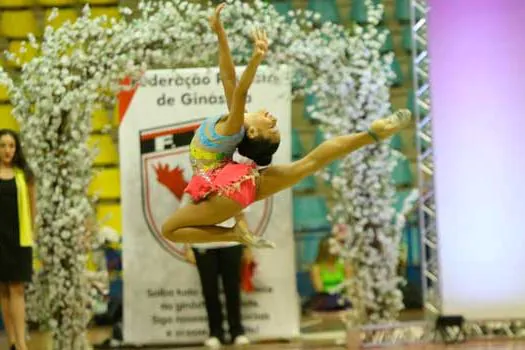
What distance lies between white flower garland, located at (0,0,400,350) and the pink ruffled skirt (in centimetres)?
189

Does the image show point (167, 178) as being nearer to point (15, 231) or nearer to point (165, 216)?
point (165, 216)

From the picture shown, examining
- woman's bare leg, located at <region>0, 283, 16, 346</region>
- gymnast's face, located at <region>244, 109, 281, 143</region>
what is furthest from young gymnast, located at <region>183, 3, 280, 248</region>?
woman's bare leg, located at <region>0, 283, 16, 346</region>

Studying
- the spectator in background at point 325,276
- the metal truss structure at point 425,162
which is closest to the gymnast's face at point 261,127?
the metal truss structure at point 425,162

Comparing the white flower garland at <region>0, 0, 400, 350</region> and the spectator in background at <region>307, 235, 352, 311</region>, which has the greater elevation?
the white flower garland at <region>0, 0, 400, 350</region>

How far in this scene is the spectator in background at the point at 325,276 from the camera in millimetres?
6676

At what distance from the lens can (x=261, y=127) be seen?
4.20m

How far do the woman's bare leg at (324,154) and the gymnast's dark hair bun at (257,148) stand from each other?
0.07m

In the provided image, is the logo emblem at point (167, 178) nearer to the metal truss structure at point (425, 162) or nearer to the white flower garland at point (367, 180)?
the white flower garland at point (367, 180)

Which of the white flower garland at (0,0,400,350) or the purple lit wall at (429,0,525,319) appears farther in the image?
the purple lit wall at (429,0,525,319)

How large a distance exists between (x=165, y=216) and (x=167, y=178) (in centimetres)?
26

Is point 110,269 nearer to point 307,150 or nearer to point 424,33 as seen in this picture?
point 307,150

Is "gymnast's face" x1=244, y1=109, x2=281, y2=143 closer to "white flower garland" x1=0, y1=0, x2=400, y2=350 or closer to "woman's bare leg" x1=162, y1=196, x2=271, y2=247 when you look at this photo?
"woman's bare leg" x1=162, y1=196, x2=271, y2=247

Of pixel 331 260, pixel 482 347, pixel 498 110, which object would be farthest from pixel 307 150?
pixel 482 347

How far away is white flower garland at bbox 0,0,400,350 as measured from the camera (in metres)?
5.89
